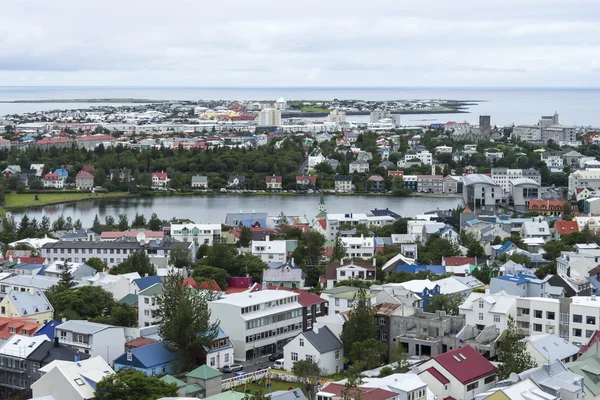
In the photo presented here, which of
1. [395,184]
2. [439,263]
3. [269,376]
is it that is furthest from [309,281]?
[395,184]

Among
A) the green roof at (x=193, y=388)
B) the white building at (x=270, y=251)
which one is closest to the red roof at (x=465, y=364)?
the green roof at (x=193, y=388)

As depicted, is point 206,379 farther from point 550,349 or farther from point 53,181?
point 53,181

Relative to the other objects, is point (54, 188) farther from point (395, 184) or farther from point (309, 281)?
point (309, 281)

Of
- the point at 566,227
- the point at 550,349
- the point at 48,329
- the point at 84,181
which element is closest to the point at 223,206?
the point at 84,181

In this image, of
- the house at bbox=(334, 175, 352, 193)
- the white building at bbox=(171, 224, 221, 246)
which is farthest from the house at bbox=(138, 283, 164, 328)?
the house at bbox=(334, 175, 352, 193)

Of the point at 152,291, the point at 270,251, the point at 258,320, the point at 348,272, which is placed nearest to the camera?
the point at 258,320

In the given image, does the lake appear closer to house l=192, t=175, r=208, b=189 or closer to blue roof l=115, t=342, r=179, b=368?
house l=192, t=175, r=208, b=189

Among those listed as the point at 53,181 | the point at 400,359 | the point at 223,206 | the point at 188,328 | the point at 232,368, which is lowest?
the point at 223,206
